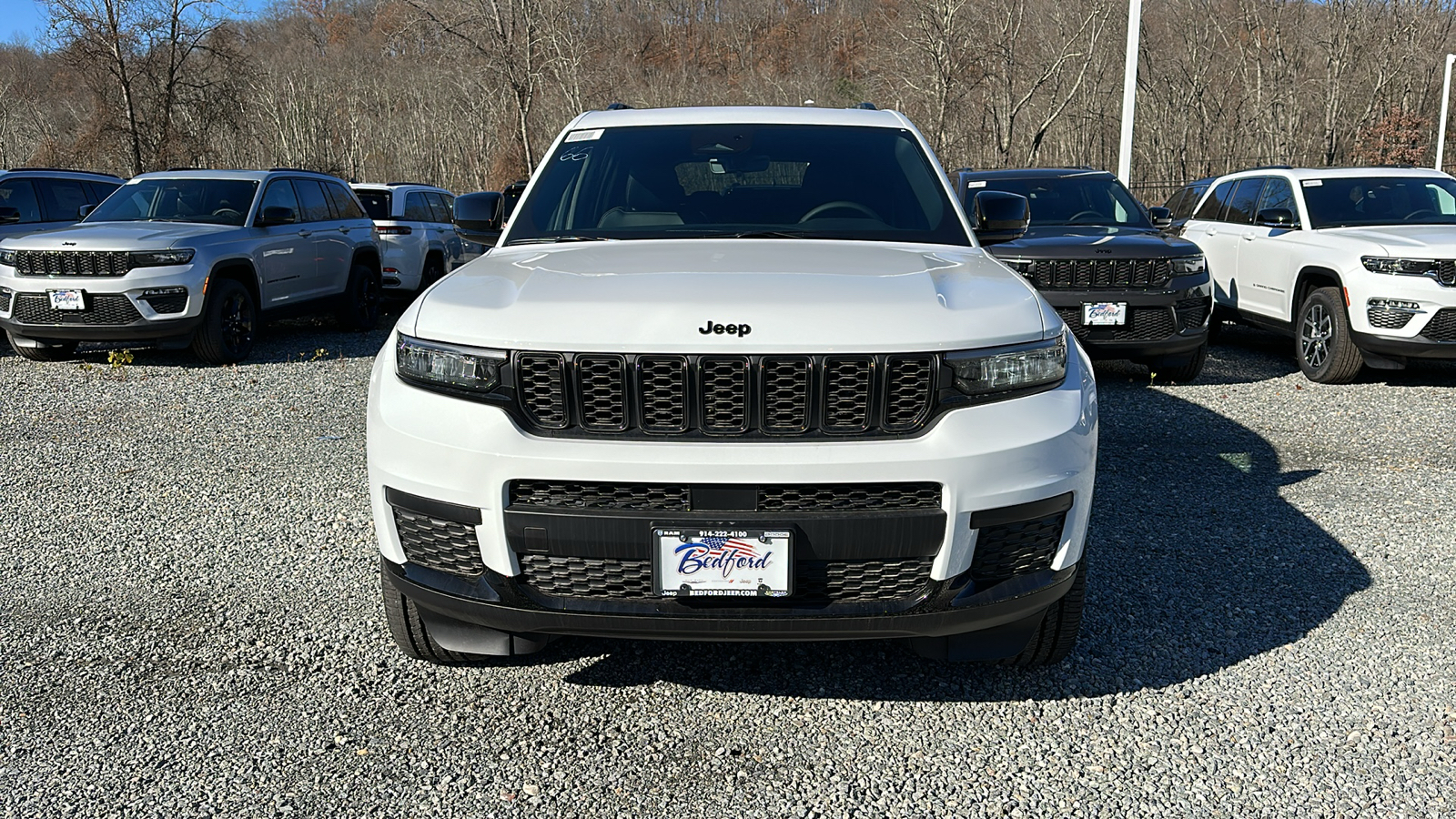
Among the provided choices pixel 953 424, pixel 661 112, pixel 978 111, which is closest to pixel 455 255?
pixel 661 112

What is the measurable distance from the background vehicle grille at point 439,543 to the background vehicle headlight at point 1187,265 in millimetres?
6970

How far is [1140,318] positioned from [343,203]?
8.64 m

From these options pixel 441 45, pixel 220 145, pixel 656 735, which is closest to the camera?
pixel 656 735

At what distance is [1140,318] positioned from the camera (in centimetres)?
820

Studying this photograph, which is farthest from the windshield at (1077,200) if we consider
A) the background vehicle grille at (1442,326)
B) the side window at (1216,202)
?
the background vehicle grille at (1442,326)

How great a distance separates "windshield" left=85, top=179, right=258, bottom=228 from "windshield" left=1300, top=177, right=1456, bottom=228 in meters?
9.74

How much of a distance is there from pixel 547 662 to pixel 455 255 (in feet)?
42.8

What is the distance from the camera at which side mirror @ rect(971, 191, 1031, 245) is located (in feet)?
14.3

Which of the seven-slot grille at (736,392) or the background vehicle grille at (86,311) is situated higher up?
the seven-slot grille at (736,392)

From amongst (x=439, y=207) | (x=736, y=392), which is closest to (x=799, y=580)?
(x=736, y=392)

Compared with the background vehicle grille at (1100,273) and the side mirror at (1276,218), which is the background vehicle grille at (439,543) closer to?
the background vehicle grille at (1100,273)

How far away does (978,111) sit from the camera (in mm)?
33344

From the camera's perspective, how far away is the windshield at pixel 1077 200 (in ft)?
31.6

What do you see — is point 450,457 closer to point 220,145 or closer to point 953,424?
point 953,424
